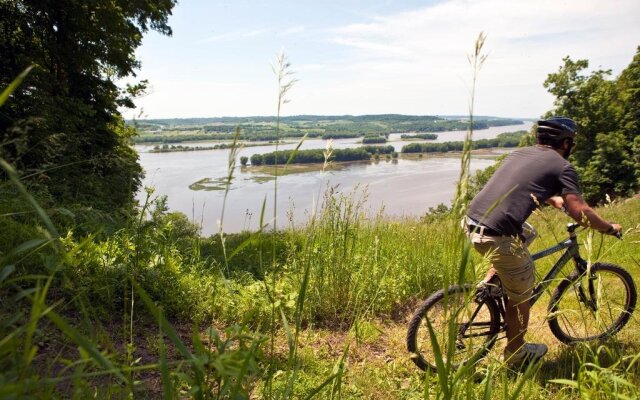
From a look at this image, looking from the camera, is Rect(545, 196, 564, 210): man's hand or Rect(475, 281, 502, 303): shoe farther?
Rect(475, 281, 502, 303): shoe

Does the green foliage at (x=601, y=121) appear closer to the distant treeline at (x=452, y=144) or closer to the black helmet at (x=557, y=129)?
the black helmet at (x=557, y=129)

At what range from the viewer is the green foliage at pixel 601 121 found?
90.5 feet

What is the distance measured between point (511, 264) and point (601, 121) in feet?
112

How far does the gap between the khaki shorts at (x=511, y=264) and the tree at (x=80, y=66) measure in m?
9.28

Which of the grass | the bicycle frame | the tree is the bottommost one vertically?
the grass

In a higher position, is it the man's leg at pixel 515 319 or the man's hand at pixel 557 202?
the man's hand at pixel 557 202

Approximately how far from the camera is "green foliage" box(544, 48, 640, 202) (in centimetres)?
2759

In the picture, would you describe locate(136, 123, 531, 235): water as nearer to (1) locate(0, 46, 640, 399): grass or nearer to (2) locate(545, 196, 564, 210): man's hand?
(1) locate(0, 46, 640, 399): grass

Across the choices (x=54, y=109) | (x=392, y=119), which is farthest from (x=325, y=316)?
(x=392, y=119)

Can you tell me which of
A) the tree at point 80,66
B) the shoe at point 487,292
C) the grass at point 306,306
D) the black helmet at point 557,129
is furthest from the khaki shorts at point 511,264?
the tree at point 80,66

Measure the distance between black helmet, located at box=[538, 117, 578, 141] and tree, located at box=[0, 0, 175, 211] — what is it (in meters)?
9.57

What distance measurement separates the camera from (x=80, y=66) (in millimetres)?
13531

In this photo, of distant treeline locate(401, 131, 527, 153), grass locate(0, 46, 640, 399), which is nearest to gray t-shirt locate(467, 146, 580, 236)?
grass locate(0, 46, 640, 399)

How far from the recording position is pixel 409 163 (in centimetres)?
8156
